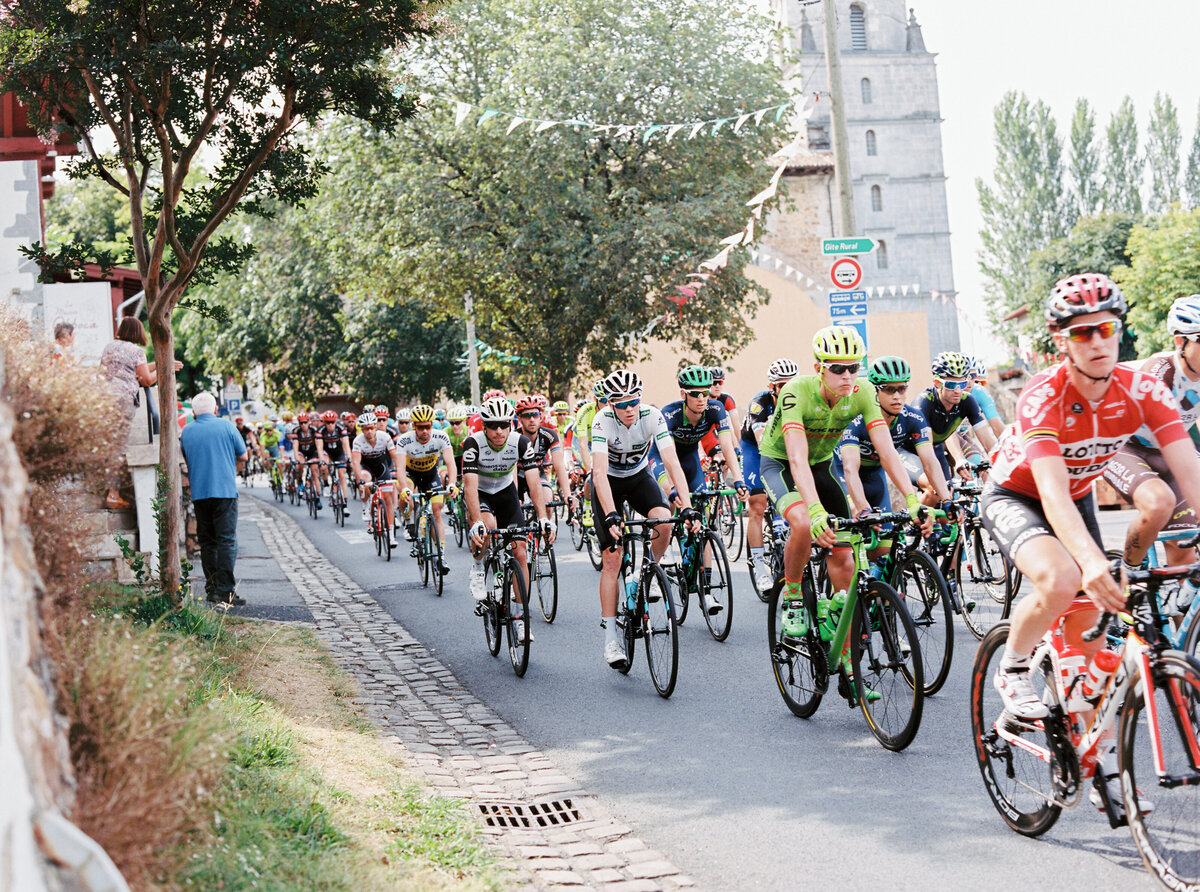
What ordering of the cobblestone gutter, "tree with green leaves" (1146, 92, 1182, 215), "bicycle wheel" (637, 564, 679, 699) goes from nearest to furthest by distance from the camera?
the cobblestone gutter, "bicycle wheel" (637, 564, 679, 699), "tree with green leaves" (1146, 92, 1182, 215)

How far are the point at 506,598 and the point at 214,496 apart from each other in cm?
400

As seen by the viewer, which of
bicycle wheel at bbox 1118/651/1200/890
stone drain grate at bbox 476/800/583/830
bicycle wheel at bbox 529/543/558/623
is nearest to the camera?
bicycle wheel at bbox 1118/651/1200/890

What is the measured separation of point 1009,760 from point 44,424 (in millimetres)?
3736

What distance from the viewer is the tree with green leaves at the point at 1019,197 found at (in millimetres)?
79062

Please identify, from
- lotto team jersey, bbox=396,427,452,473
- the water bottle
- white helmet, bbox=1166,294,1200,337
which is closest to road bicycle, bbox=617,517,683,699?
white helmet, bbox=1166,294,1200,337

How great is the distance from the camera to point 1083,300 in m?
4.30

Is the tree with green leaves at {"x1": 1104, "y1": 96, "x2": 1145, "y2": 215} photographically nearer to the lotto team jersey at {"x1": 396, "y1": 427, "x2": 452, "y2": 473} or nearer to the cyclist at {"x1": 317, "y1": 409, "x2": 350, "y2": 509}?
the cyclist at {"x1": 317, "y1": 409, "x2": 350, "y2": 509}

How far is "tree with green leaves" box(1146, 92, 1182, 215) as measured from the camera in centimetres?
7806

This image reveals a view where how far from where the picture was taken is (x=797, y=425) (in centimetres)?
691

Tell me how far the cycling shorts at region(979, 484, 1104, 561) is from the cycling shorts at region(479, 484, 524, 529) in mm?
5955

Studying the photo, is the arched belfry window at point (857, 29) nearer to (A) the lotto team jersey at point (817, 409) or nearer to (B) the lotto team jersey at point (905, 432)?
(B) the lotto team jersey at point (905, 432)

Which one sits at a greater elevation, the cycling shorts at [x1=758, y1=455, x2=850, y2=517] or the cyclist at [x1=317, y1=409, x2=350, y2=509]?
the cyclist at [x1=317, y1=409, x2=350, y2=509]

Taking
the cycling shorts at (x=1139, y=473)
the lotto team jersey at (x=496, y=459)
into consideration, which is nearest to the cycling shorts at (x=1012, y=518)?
the cycling shorts at (x=1139, y=473)

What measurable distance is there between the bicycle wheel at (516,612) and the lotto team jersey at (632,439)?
108cm
